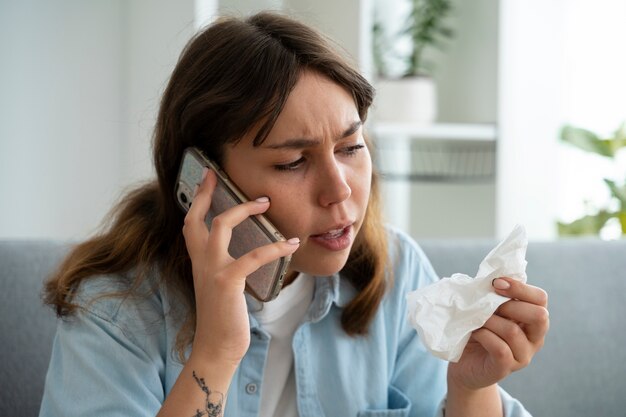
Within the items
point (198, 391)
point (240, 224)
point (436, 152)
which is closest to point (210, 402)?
point (198, 391)

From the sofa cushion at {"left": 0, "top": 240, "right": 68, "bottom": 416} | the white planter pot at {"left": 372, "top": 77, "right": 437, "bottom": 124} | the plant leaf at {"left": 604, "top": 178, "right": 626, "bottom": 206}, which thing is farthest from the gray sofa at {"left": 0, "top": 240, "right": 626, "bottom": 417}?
the white planter pot at {"left": 372, "top": 77, "right": 437, "bottom": 124}

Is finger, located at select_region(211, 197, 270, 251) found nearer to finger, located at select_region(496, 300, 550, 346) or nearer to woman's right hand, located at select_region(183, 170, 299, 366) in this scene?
woman's right hand, located at select_region(183, 170, 299, 366)

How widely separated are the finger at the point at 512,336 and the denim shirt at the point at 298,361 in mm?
177

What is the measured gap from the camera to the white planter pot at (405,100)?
287 centimetres

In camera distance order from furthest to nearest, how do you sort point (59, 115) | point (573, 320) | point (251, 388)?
point (59, 115)
point (573, 320)
point (251, 388)

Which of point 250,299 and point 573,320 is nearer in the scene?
point 250,299

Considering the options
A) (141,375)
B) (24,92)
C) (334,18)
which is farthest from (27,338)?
(334,18)

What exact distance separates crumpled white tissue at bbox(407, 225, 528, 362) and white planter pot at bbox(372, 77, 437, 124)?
180cm

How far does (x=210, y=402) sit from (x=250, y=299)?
27 cm

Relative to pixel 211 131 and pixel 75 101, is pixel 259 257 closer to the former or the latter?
pixel 211 131

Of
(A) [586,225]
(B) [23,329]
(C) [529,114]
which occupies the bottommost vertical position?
(A) [586,225]

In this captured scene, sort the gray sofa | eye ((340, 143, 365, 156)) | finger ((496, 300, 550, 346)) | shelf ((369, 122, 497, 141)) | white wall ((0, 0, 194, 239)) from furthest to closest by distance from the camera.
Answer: shelf ((369, 122, 497, 141)) < white wall ((0, 0, 194, 239)) < the gray sofa < eye ((340, 143, 365, 156)) < finger ((496, 300, 550, 346))

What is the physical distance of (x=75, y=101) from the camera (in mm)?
2428

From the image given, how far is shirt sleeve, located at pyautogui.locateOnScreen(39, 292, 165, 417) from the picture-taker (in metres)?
1.13
